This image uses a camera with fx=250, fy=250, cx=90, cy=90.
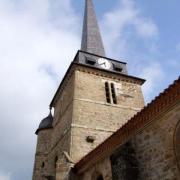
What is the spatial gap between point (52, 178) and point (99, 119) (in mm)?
4604

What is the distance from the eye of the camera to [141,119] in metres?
8.73

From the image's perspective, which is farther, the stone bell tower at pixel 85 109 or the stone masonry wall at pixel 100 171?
the stone bell tower at pixel 85 109

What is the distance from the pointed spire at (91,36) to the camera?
23178 millimetres

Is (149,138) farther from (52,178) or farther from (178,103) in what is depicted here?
(52,178)

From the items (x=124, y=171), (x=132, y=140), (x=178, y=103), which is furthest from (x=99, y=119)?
(x=178, y=103)

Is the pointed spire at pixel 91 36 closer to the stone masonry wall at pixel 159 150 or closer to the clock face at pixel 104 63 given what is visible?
the clock face at pixel 104 63

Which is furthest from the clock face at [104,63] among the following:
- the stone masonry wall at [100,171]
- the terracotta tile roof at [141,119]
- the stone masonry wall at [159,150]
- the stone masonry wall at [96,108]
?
the stone masonry wall at [159,150]

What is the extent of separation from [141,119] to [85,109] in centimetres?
795

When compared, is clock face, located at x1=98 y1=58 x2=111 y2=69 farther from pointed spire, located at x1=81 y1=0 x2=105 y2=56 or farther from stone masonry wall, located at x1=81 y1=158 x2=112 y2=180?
stone masonry wall, located at x1=81 y1=158 x2=112 y2=180

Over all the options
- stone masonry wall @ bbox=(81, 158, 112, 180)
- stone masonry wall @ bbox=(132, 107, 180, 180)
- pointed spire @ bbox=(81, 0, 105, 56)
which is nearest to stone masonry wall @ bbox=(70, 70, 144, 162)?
stone masonry wall @ bbox=(81, 158, 112, 180)

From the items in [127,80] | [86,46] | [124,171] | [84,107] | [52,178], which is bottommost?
[124,171]

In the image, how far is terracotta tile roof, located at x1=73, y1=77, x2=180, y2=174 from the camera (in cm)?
753

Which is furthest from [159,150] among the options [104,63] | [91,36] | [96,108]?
[91,36]

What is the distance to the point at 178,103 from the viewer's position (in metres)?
7.36
